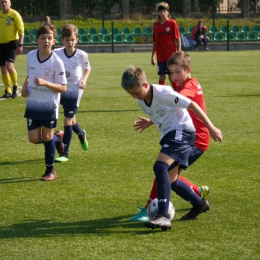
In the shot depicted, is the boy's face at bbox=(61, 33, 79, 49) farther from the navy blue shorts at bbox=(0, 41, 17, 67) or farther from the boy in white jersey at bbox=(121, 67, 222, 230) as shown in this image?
the navy blue shorts at bbox=(0, 41, 17, 67)

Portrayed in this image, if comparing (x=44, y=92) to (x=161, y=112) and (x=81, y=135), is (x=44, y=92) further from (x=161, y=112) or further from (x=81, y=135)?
(x=161, y=112)

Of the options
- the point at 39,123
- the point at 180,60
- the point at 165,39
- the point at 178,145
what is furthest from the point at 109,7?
the point at 178,145

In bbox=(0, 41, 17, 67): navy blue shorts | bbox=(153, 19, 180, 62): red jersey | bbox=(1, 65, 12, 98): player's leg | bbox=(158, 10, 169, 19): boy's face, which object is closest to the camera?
bbox=(158, 10, 169, 19): boy's face

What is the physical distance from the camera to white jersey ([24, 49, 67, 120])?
261 inches

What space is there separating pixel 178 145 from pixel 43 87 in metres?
2.14

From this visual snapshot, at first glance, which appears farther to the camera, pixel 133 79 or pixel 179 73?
pixel 179 73

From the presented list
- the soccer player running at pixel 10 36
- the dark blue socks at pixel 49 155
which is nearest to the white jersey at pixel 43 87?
the dark blue socks at pixel 49 155

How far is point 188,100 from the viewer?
4.94 meters

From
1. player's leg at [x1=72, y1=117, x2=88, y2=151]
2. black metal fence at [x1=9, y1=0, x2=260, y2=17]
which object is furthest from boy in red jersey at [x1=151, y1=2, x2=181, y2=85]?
black metal fence at [x1=9, y1=0, x2=260, y2=17]

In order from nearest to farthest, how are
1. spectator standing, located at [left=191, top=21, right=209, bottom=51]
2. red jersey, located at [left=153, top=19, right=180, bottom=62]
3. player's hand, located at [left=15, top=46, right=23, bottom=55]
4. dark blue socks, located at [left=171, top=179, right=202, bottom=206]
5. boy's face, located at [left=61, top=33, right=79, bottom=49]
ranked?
dark blue socks, located at [left=171, top=179, right=202, bottom=206], boy's face, located at [left=61, top=33, right=79, bottom=49], red jersey, located at [left=153, top=19, right=180, bottom=62], player's hand, located at [left=15, top=46, right=23, bottom=55], spectator standing, located at [left=191, top=21, right=209, bottom=51]

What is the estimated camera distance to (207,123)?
490cm

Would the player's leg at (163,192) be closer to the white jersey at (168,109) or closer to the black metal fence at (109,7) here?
the white jersey at (168,109)

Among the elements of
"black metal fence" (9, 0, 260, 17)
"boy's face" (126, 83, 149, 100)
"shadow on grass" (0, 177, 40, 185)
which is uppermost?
"black metal fence" (9, 0, 260, 17)

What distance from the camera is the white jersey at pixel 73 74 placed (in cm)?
786
